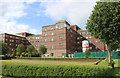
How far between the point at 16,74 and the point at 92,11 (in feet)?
41.8

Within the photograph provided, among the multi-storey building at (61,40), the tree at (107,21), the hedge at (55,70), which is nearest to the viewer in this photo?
the hedge at (55,70)

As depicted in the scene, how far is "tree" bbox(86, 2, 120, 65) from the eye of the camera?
13.6 metres

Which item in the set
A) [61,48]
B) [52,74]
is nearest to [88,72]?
[52,74]

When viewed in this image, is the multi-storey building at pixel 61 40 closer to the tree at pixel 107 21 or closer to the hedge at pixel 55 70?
the tree at pixel 107 21

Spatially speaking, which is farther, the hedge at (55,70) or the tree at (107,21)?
the tree at (107,21)

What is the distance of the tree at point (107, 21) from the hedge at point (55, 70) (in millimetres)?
5383

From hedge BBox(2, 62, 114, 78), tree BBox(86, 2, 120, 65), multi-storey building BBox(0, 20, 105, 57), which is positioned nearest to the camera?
hedge BBox(2, 62, 114, 78)

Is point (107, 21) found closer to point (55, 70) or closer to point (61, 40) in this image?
point (55, 70)

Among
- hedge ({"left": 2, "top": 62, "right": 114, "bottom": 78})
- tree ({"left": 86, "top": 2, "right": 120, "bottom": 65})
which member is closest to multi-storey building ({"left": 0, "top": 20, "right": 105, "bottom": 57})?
tree ({"left": 86, "top": 2, "right": 120, "bottom": 65})

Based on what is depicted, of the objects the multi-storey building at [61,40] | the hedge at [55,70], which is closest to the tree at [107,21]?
the hedge at [55,70]

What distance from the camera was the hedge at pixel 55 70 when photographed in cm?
970

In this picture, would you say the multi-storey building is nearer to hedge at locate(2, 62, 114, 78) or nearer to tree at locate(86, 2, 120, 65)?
tree at locate(86, 2, 120, 65)

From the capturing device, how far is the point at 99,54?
44.5 metres

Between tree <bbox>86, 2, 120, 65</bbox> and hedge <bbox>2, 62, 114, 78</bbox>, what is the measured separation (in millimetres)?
5383
